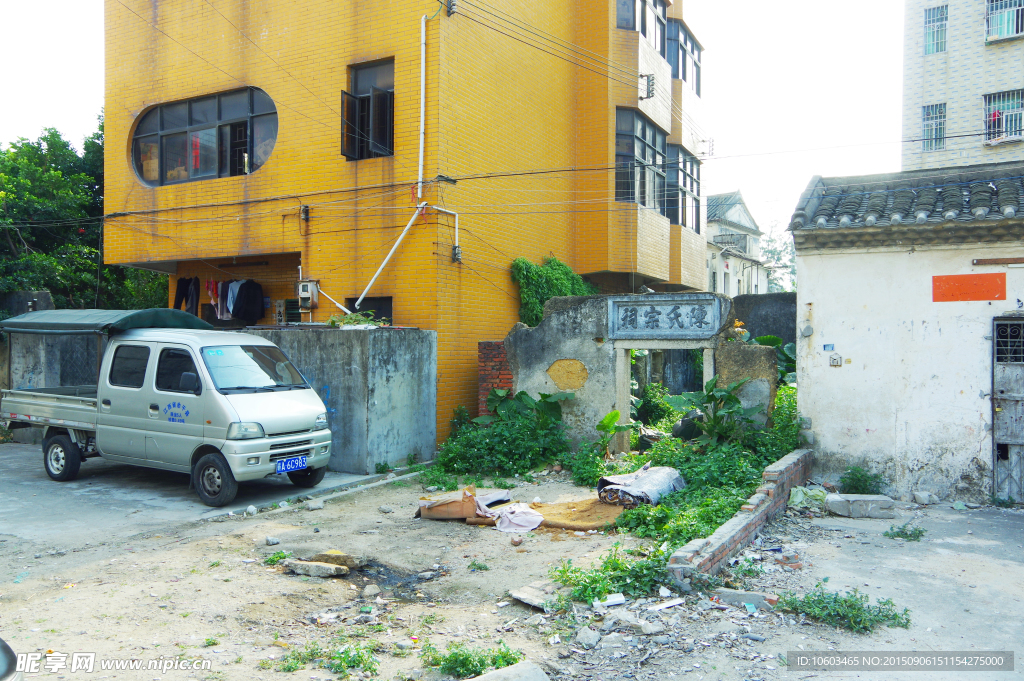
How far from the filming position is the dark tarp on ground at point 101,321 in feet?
31.1

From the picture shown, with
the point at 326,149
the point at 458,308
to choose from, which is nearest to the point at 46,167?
the point at 326,149

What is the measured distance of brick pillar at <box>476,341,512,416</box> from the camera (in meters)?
11.9

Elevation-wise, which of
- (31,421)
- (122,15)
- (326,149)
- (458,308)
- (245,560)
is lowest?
(245,560)

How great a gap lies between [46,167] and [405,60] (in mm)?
12592

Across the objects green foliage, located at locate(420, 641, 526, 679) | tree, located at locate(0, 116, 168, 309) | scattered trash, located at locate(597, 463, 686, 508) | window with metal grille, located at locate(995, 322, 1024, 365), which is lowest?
green foliage, located at locate(420, 641, 526, 679)

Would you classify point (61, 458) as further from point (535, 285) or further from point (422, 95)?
point (535, 285)

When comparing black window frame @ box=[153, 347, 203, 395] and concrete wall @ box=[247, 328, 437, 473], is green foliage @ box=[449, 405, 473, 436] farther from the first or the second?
black window frame @ box=[153, 347, 203, 395]

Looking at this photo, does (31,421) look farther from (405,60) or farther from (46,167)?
(46,167)

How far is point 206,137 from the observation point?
1467cm

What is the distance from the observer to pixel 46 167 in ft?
61.7

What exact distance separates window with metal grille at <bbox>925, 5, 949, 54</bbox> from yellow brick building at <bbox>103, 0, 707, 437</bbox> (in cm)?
992

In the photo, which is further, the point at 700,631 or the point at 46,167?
the point at 46,167

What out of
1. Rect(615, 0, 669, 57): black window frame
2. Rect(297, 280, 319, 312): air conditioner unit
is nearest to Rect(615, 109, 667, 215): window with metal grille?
Rect(615, 0, 669, 57): black window frame

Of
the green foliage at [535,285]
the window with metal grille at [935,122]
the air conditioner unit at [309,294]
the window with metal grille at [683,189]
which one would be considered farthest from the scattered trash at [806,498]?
the window with metal grille at [935,122]
